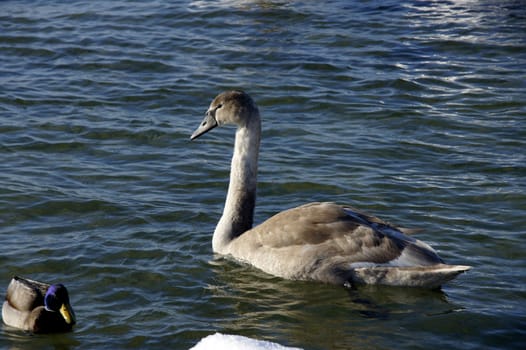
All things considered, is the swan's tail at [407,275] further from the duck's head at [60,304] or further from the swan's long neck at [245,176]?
the duck's head at [60,304]

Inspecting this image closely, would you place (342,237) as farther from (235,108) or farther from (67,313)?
(67,313)

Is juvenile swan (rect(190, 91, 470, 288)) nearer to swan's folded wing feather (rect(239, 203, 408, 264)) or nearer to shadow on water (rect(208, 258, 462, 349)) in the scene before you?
swan's folded wing feather (rect(239, 203, 408, 264))

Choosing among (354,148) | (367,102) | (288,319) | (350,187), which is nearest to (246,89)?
(367,102)

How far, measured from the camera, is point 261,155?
1346 centimetres

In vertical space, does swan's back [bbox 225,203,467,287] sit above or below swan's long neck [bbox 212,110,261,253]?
below

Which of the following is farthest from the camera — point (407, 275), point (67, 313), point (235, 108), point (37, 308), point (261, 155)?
point (261, 155)

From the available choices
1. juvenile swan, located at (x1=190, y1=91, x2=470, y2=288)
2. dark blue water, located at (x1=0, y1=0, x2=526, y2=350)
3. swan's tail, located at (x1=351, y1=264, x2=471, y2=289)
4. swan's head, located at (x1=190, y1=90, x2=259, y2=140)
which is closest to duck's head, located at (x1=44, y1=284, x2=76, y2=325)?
dark blue water, located at (x1=0, y1=0, x2=526, y2=350)

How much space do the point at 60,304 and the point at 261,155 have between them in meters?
5.25

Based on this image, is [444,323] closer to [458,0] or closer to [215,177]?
[215,177]

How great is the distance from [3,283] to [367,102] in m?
7.08

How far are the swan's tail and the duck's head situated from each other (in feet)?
8.90

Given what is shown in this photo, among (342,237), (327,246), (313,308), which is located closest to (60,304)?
(313,308)

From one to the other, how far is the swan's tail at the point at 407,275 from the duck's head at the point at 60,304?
2.71m

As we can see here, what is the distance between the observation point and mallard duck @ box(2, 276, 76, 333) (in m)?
8.68
